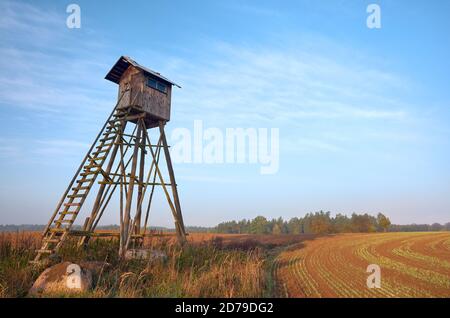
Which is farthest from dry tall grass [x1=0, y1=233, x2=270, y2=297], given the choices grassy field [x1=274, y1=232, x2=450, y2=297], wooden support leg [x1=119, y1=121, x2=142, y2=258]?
grassy field [x1=274, y1=232, x2=450, y2=297]

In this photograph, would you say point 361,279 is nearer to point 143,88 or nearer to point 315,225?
point 143,88

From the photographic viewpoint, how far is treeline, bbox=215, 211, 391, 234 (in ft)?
245

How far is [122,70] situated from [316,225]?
68.4 metres

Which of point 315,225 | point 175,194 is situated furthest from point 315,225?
point 175,194

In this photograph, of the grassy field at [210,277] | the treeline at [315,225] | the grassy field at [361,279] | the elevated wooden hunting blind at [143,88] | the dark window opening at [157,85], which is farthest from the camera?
the treeline at [315,225]

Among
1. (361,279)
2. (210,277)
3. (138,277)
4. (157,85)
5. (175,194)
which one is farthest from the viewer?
(157,85)

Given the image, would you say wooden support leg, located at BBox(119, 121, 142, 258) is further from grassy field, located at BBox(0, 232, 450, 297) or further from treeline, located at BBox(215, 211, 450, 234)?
treeline, located at BBox(215, 211, 450, 234)

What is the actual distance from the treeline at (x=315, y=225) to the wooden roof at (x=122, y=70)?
5892 centimetres

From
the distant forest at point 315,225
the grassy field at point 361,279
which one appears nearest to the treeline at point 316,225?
the distant forest at point 315,225

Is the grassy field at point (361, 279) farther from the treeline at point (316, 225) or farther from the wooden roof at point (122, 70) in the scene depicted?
the treeline at point (316, 225)

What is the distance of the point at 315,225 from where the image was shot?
7388cm

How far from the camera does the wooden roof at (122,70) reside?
15702 millimetres
